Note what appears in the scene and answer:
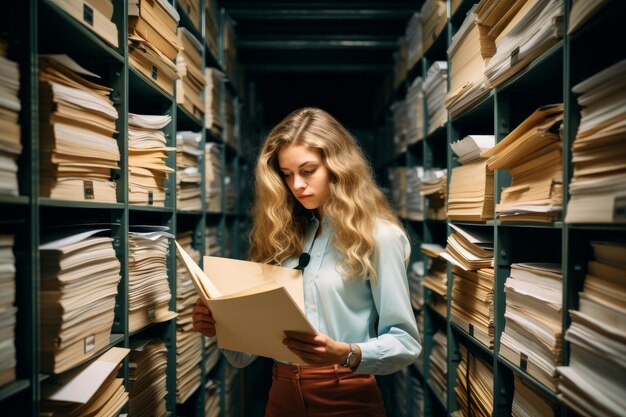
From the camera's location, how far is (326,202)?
1.71 metres

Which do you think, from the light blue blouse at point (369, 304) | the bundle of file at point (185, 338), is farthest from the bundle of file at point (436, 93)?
the bundle of file at point (185, 338)

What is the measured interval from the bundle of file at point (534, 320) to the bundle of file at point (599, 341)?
0.09 meters

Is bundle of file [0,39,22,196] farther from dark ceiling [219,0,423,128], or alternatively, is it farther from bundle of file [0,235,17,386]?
dark ceiling [219,0,423,128]

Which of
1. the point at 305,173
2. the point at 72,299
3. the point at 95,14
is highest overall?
the point at 95,14

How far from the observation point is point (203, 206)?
106 inches

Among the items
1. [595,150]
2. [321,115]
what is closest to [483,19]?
[321,115]

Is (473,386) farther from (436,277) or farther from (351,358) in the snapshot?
(351,358)

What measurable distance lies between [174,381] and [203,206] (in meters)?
1.00

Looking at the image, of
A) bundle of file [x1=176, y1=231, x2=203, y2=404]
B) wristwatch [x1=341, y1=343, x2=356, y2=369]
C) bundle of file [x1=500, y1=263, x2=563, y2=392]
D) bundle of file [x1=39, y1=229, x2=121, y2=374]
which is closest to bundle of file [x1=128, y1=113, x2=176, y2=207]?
bundle of file [x1=39, y1=229, x2=121, y2=374]

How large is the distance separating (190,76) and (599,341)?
84.9 inches

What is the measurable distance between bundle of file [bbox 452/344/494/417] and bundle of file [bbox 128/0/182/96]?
1879mm

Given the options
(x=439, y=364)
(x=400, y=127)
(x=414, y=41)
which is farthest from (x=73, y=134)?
(x=400, y=127)

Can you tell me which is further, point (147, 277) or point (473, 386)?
point (473, 386)

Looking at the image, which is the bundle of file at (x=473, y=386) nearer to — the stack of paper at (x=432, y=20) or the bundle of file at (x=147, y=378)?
the bundle of file at (x=147, y=378)
